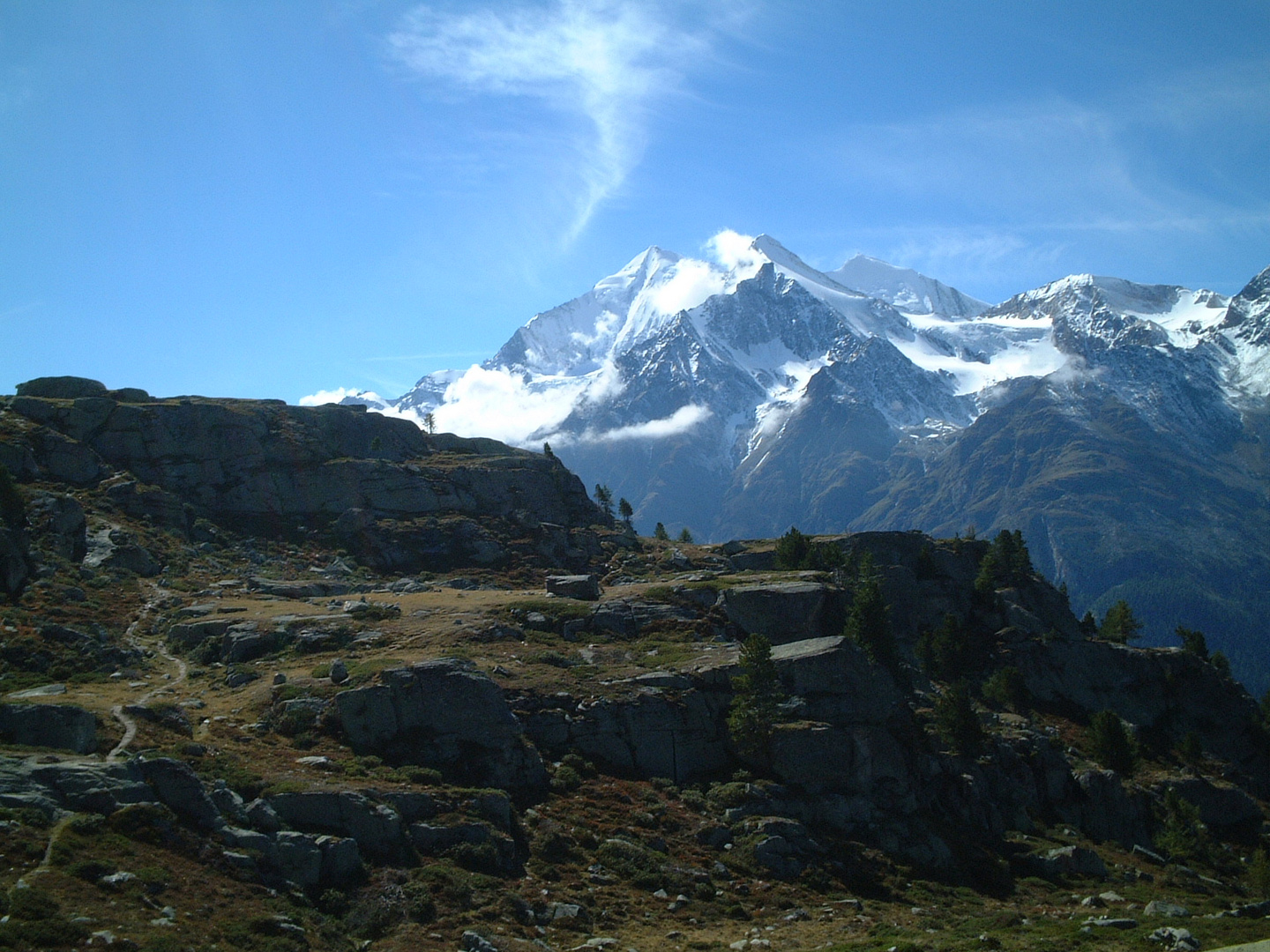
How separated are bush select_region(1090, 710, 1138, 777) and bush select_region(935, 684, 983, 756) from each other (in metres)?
20.0

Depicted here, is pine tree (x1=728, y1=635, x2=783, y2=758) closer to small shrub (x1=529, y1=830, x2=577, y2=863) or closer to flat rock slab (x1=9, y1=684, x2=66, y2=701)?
small shrub (x1=529, y1=830, x2=577, y2=863)

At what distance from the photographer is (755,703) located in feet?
188

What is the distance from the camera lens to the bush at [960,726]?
2672 inches

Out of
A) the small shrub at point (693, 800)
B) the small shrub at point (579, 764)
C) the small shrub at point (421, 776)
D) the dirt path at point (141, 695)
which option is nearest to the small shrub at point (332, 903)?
the small shrub at point (421, 776)

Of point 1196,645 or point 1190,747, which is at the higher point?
point 1196,645

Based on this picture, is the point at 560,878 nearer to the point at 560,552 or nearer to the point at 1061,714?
the point at 560,552

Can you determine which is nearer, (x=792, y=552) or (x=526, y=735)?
(x=526, y=735)

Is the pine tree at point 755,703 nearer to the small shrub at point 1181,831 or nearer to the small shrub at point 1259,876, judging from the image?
the small shrub at point 1181,831

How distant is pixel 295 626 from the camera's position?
6719 centimetres

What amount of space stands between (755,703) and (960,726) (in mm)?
21024

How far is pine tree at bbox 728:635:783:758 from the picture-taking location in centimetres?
5641

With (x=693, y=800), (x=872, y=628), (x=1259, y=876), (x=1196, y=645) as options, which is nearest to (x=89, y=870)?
(x=693, y=800)

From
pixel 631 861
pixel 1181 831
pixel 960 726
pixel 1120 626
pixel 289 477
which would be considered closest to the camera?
pixel 631 861

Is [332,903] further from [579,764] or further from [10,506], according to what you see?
[10,506]
